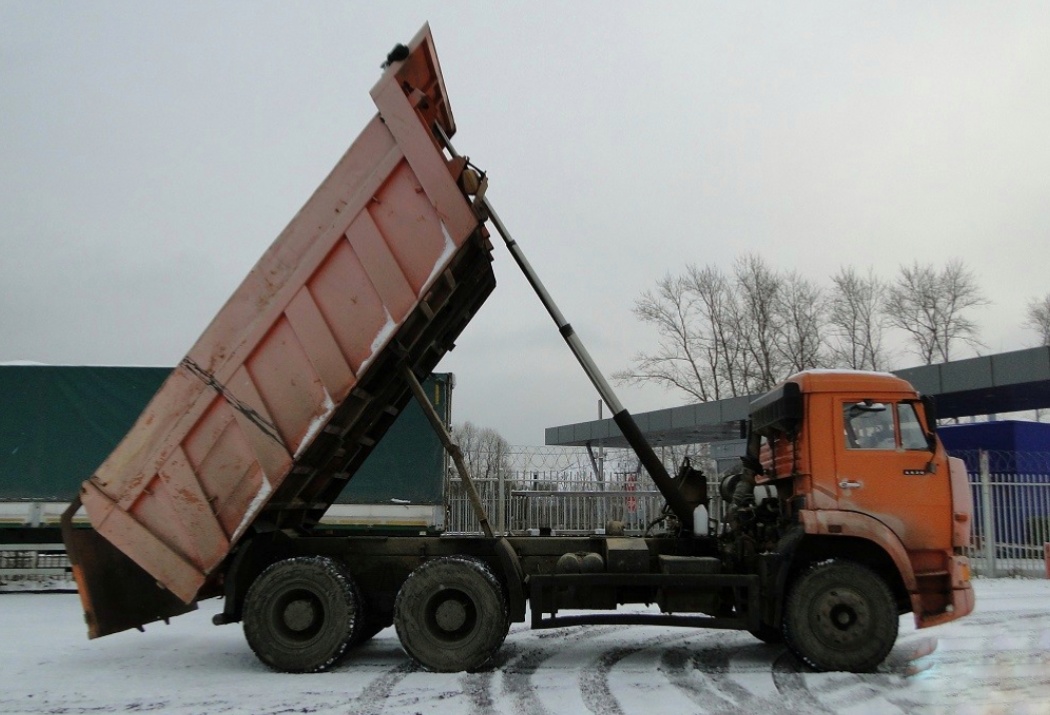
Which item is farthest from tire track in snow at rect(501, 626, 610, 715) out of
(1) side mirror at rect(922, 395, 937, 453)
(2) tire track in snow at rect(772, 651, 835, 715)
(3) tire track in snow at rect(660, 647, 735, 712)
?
(1) side mirror at rect(922, 395, 937, 453)

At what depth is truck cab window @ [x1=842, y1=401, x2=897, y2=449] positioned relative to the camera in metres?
7.11

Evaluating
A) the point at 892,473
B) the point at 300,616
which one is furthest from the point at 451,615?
the point at 892,473

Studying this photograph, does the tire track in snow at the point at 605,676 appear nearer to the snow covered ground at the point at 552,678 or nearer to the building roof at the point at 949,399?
the snow covered ground at the point at 552,678

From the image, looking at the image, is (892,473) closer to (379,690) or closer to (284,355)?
(379,690)

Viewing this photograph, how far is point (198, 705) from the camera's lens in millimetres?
6012

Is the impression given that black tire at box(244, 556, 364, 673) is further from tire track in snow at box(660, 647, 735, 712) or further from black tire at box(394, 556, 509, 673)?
tire track in snow at box(660, 647, 735, 712)

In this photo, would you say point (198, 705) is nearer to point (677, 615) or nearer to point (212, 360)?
point (212, 360)

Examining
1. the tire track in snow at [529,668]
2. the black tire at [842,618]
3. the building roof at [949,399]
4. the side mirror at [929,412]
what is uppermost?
the building roof at [949,399]

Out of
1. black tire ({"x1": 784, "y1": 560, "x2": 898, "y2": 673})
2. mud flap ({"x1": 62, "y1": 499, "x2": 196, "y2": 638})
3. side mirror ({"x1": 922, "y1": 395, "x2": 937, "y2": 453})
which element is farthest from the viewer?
side mirror ({"x1": 922, "y1": 395, "x2": 937, "y2": 453})

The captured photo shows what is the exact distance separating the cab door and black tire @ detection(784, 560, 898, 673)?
519 millimetres

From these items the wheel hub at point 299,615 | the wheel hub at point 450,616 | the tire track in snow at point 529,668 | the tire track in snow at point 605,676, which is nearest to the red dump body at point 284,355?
the wheel hub at point 299,615

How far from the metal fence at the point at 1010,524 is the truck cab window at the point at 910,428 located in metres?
10.1

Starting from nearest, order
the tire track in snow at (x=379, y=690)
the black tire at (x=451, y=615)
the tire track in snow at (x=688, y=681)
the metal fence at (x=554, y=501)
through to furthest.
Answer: the tire track in snow at (x=379, y=690) → the tire track in snow at (x=688, y=681) → the black tire at (x=451, y=615) → the metal fence at (x=554, y=501)

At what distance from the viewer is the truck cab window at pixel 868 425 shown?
7109mm
